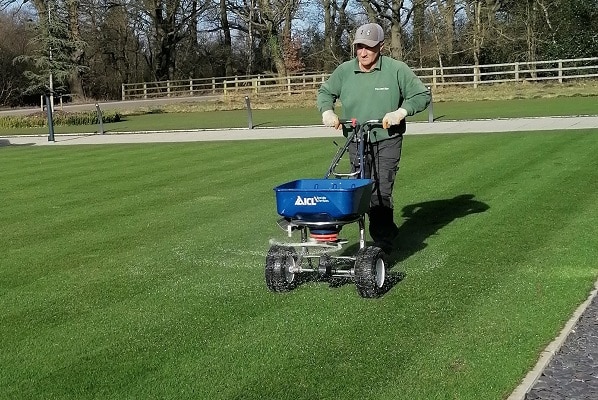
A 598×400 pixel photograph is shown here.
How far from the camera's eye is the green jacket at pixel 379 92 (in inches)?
275

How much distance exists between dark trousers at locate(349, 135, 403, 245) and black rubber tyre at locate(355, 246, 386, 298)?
3.01ft

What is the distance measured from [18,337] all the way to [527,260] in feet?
13.6

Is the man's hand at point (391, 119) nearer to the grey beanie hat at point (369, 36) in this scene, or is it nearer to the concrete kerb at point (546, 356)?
the grey beanie hat at point (369, 36)

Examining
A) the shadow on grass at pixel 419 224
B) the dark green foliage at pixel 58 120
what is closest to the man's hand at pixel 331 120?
the shadow on grass at pixel 419 224

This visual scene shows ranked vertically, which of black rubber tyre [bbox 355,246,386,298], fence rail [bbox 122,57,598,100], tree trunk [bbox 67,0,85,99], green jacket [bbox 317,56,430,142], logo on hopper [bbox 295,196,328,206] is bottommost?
black rubber tyre [bbox 355,246,386,298]

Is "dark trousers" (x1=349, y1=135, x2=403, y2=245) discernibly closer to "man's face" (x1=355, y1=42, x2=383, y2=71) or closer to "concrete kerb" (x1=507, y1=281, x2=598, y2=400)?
"man's face" (x1=355, y1=42, x2=383, y2=71)

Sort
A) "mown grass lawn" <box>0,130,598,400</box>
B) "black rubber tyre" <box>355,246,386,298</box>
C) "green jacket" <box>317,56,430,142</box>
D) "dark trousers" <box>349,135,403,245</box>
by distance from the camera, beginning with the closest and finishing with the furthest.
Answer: "mown grass lawn" <box>0,130,598,400</box> < "black rubber tyre" <box>355,246,386,298</box> < "green jacket" <box>317,56,430,142</box> < "dark trousers" <box>349,135,403,245</box>

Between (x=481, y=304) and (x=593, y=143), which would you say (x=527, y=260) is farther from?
(x=593, y=143)

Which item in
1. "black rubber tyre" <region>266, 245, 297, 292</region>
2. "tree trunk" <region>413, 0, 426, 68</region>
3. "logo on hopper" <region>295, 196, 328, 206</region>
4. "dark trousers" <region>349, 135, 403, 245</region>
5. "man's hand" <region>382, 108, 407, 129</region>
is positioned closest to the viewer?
"logo on hopper" <region>295, 196, 328, 206</region>

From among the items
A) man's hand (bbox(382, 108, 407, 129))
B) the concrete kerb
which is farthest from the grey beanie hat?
the concrete kerb

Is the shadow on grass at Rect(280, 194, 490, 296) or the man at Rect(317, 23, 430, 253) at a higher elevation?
the man at Rect(317, 23, 430, 253)

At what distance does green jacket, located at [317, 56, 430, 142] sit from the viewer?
6996mm

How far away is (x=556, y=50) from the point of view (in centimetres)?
4441

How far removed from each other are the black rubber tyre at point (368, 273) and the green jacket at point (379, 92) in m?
1.18
